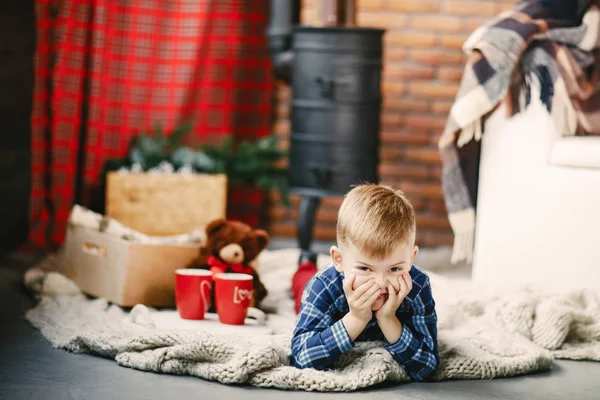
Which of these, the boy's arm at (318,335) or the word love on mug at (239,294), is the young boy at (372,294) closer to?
the boy's arm at (318,335)

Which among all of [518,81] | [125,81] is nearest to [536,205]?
[518,81]

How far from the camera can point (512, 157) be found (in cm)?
243

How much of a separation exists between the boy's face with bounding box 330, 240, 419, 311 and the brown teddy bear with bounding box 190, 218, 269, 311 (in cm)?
73

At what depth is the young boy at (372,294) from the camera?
1532 mm

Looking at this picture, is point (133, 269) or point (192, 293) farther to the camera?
point (133, 269)

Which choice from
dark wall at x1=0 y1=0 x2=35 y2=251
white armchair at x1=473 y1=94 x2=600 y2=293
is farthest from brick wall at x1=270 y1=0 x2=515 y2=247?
white armchair at x1=473 y1=94 x2=600 y2=293

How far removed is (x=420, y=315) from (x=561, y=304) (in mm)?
549

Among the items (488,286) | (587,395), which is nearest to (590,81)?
(488,286)

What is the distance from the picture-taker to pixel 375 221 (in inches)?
60.3

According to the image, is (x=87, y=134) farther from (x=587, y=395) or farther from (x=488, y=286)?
(x=587, y=395)

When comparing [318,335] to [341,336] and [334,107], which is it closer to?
[341,336]

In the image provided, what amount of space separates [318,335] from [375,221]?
0.26 m

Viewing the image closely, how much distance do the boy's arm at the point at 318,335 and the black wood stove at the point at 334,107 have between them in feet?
3.78

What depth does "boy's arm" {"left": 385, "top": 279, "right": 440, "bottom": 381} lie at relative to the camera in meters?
1.63
